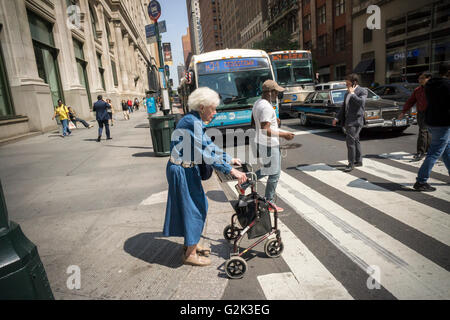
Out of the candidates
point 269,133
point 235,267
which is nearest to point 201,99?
point 269,133

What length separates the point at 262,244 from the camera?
11.8 feet

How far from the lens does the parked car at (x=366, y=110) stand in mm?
9203

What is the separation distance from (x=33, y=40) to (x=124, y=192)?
15005mm

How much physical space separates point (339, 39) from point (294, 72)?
21754 millimetres

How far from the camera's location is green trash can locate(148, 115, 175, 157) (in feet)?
27.6

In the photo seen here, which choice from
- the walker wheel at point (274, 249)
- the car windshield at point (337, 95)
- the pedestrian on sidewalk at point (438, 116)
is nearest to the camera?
the walker wheel at point (274, 249)

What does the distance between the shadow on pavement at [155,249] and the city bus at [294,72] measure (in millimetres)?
14497

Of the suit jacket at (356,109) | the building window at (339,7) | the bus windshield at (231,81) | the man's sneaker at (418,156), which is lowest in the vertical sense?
the man's sneaker at (418,156)

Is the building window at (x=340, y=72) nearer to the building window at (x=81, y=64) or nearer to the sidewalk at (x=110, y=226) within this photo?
the building window at (x=81, y=64)

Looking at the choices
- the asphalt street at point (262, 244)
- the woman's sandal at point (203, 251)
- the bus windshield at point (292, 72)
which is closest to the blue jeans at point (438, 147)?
the asphalt street at point (262, 244)

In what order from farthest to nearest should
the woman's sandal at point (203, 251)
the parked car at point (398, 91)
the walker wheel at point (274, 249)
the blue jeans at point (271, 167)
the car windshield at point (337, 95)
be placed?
the parked car at point (398, 91), the car windshield at point (337, 95), the blue jeans at point (271, 167), the woman's sandal at point (203, 251), the walker wheel at point (274, 249)

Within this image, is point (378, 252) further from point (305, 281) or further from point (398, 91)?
point (398, 91)
